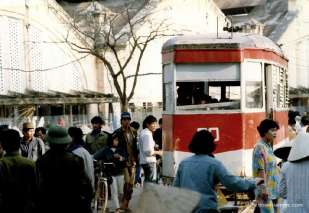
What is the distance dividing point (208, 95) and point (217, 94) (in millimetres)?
164

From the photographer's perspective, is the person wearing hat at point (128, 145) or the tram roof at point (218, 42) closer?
the person wearing hat at point (128, 145)

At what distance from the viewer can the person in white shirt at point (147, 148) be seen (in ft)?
45.7

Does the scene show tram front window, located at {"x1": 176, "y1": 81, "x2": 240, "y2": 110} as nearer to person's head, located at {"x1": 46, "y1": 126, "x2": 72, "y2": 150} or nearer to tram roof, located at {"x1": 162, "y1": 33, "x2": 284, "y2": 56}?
tram roof, located at {"x1": 162, "y1": 33, "x2": 284, "y2": 56}

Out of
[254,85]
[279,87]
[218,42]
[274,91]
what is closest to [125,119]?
[218,42]

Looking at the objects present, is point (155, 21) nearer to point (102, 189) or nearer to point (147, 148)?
point (147, 148)

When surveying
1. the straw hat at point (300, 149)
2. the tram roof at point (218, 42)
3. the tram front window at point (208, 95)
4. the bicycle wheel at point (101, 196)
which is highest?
the tram roof at point (218, 42)

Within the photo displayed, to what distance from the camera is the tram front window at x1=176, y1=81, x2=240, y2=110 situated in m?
13.1

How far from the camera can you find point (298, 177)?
21.5 ft

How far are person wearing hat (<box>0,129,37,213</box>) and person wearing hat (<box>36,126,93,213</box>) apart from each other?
304 millimetres

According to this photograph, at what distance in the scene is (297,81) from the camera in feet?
152

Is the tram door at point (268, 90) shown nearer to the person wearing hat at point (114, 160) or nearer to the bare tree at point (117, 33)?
the person wearing hat at point (114, 160)

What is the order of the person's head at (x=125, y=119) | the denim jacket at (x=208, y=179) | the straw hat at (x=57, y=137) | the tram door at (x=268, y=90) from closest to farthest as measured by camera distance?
1. the denim jacket at (x=208, y=179)
2. the straw hat at (x=57, y=137)
3. the person's head at (x=125, y=119)
4. the tram door at (x=268, y=90)

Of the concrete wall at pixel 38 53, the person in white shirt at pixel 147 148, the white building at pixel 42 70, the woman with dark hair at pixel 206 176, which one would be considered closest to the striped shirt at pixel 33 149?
the person in white shirt at pixel 147 148

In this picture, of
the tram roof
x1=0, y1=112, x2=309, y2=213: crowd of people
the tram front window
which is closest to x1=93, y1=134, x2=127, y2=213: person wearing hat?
the tram front window
